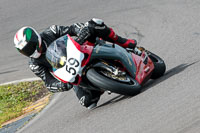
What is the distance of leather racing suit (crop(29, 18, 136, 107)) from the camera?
615cm

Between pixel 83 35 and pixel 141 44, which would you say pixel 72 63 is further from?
pixel 141 44

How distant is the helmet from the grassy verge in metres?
2.19

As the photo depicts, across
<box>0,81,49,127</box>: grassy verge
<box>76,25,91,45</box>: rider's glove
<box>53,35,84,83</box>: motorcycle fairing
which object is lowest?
<box>0,81,49,127</box>: grassy verge

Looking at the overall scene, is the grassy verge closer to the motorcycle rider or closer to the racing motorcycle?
the motorcycle rider

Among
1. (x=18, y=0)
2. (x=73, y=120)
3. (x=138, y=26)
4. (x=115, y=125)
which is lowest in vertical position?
(x=18, y=0)

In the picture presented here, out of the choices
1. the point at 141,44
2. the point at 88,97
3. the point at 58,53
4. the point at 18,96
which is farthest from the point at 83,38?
the point at 141,44

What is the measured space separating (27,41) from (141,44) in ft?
13.2

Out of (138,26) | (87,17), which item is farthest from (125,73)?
(87,17)

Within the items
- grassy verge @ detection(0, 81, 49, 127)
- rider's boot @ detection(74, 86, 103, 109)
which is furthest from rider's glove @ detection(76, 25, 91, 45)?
grassy verge @ detection(0, 81, 49, 127)

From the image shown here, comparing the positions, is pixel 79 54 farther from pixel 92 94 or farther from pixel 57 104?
pixel 57 104

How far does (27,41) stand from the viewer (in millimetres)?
6039

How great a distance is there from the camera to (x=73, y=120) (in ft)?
20.4

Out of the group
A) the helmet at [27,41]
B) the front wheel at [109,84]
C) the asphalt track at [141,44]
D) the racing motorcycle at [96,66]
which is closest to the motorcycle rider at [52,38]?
the helmet at [27,41]

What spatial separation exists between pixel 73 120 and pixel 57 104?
1538 mm
